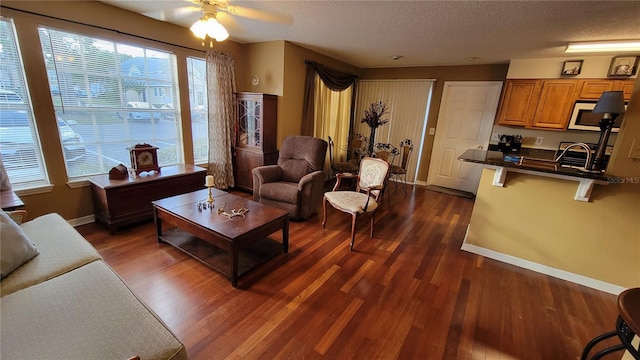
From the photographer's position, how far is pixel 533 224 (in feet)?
8.01

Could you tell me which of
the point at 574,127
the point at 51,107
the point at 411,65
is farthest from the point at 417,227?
the point at 51,107

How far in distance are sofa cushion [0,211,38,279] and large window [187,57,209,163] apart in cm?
261

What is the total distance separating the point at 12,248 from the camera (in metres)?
1.32

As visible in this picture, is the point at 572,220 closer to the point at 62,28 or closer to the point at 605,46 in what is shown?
the point at 605,46

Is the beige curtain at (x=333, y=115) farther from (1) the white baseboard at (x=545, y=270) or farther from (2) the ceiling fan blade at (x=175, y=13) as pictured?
(1) the white baseboard at (x=545, y=270)

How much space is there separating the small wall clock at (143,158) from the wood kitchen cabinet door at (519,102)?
5.04 metres

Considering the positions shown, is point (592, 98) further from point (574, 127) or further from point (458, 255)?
point (458, 255)

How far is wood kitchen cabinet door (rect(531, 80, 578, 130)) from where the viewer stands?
3.56 m

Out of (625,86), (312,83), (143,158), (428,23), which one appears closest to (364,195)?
(428,23)

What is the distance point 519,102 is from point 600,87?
0.84m

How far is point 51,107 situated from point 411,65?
525 centimetres

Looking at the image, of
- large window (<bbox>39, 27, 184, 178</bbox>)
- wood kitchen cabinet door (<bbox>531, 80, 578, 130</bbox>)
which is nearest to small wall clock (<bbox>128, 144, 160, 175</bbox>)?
large window (<bbox>39, 27, 184, 178</bbox>)

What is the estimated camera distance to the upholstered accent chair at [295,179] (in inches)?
124

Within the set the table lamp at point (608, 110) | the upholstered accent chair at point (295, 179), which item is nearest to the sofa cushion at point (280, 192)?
the upholstered accent chair at point (295, 179)
